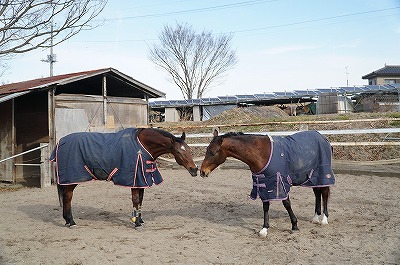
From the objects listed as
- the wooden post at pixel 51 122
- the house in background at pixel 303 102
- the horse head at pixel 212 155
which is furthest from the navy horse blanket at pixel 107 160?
the house in background at pixel 303 102

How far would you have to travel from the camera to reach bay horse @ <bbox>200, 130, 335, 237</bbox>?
15.6 feet

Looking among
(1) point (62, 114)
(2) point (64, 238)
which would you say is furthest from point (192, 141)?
(2) point (64, 238)

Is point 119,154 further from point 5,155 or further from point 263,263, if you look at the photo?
point 5,155

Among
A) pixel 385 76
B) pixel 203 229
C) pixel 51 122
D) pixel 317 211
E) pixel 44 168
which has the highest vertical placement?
pixel 385 76

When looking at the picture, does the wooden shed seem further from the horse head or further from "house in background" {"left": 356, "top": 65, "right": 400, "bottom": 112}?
"house in background" {"left": 356, "top": 65, "right": 400, "bottom": 112}

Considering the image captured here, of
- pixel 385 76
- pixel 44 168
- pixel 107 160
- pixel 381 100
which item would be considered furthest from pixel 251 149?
pixel 385 76

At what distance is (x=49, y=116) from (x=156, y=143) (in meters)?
5.54

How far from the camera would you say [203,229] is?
521 cm

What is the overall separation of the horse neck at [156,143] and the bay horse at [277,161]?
73cm

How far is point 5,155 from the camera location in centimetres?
1081

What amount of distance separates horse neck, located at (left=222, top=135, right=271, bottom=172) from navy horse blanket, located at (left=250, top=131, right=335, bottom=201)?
0.07m

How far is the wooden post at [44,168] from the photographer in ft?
31.1

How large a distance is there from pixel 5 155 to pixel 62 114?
8.15 ft

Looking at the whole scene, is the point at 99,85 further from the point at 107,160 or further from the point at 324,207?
the point at 324,207
